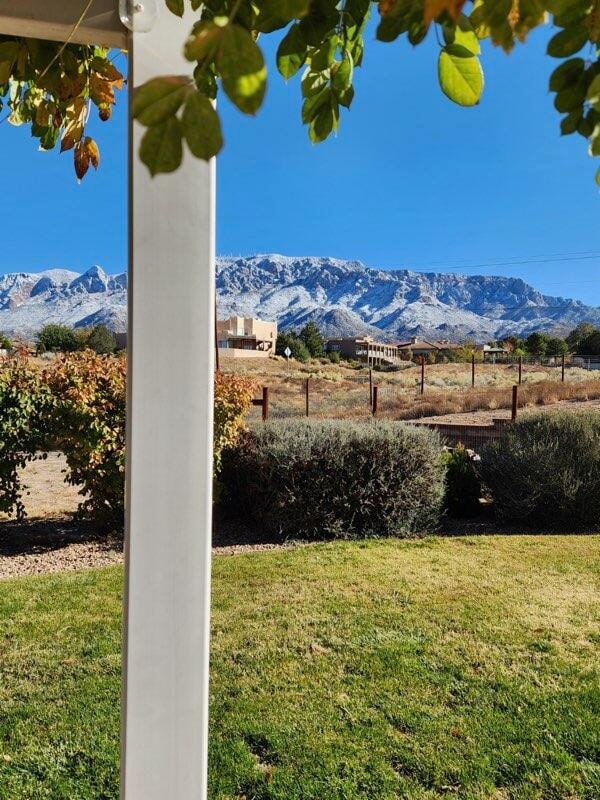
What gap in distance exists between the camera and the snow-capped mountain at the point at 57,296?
428 feet

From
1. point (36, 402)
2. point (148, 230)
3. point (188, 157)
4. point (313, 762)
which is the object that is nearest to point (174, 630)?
point (148, 230)

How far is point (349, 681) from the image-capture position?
288cm

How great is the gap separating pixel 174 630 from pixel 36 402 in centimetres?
466

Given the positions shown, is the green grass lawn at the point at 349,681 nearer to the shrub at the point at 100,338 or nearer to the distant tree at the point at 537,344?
the shrub at the point at 100,338

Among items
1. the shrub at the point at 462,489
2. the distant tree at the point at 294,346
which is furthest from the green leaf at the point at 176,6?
the distant tree at the point at 294,346

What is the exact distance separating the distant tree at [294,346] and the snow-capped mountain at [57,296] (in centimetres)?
8750

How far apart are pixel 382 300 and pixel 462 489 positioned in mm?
160754

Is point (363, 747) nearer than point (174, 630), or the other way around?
point (174, 630)

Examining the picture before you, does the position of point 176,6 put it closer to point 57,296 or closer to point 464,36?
point 464,36

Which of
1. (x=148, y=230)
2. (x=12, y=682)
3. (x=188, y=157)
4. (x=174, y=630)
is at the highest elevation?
(x=188, y=157)

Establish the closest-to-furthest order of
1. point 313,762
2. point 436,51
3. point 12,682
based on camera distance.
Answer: point 436,51
point 313,762
point 12,682

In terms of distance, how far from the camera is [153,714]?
1042mm

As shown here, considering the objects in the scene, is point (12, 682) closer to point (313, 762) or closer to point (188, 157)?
point (313, 762)

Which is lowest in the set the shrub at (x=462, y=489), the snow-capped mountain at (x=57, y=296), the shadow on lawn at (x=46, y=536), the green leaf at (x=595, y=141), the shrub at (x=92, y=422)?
the shadow on lawn at (x=46, y=536)
